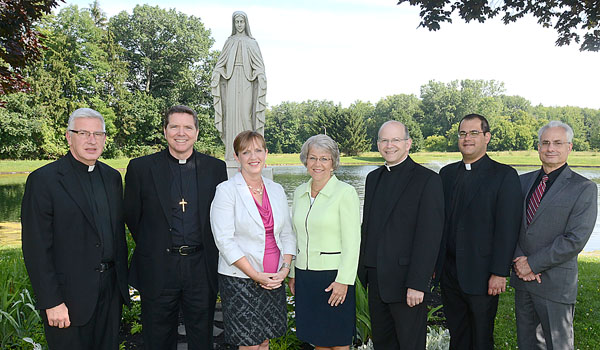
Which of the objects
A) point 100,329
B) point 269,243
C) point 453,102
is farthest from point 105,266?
point 453,102

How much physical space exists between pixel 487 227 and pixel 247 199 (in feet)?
5.55

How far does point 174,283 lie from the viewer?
2.71 m

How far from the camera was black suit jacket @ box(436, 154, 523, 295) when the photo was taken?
272 centimetres

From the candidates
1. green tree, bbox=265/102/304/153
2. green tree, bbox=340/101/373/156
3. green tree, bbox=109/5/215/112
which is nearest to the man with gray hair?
green tree, bbox=109/5/215/112

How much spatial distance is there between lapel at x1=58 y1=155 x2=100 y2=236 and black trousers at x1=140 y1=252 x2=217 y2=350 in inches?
23.2

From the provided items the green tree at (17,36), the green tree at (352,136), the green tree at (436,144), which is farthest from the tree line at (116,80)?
the green tree at (436,144)

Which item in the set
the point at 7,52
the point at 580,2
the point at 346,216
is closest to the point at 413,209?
the point at 346,216

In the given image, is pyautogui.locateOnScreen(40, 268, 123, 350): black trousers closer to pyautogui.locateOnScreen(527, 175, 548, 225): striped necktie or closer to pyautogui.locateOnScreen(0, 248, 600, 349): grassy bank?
pyautogui.locateOnScreen(0, 248, 600, 349): grassy bank

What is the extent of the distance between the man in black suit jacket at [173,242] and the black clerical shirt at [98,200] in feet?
0.71

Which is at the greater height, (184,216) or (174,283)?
(184,216)

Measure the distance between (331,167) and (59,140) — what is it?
32674 mm

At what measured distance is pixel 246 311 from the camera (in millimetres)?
2504

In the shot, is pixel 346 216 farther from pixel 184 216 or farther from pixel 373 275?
pixel 184 216

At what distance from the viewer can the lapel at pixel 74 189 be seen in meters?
2.44
